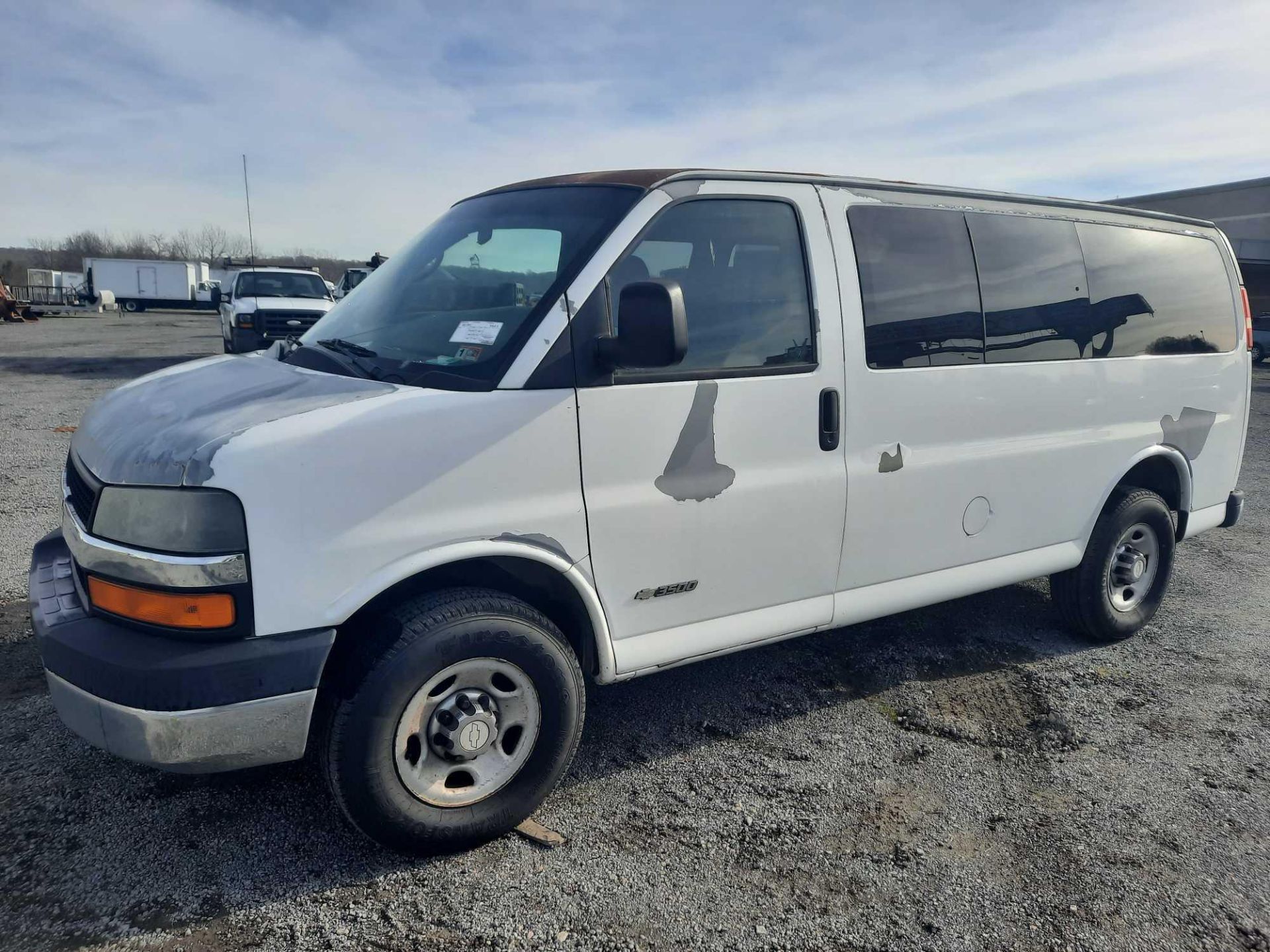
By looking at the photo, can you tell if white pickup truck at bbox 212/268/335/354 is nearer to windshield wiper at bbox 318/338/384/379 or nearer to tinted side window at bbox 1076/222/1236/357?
windshield wiper at bbox 318/338/384/379

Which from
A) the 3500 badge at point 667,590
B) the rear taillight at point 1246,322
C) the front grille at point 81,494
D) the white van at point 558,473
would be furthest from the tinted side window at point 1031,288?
the front grille at point 81,494

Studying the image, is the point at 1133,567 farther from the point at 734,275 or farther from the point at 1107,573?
the point at 734,275

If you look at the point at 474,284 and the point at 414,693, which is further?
the point at 474,284

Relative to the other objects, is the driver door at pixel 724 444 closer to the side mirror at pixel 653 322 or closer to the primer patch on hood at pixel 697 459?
the primer patch on hood at pixel 697 459

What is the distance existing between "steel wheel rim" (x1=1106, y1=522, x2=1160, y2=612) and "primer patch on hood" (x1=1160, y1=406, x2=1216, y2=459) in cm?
46

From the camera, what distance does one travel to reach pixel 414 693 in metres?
2.68

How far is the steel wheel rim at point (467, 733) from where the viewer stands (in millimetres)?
2748

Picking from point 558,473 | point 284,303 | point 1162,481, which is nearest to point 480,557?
point 558,473

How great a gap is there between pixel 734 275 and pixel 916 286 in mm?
A: 909

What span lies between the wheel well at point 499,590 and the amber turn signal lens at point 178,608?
0.37 meters

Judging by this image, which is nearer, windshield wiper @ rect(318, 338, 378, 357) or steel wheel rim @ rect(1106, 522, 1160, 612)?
windshield wiper @ rect(318, 338, 378, 357)

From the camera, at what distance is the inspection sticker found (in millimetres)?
2943

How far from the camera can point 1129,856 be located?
300 cm

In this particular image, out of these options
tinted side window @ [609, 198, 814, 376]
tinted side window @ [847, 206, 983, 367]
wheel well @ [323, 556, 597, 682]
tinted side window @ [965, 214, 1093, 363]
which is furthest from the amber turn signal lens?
tinted side window @ [965, 214, 1093, 363]
